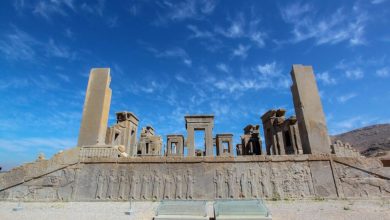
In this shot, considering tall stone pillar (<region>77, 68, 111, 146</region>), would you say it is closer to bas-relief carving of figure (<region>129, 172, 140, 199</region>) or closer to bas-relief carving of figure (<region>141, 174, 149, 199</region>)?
bas-relief carving of figure (<region>129, 172, 140, 199</region>)

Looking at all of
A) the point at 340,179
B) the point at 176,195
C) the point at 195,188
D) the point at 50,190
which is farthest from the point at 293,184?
the point at 50,190

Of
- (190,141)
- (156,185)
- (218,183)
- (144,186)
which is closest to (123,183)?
(144,186)

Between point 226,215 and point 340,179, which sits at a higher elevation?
point 340,179

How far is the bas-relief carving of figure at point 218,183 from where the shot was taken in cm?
1044

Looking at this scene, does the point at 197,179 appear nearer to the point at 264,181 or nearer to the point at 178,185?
the point at 178,185

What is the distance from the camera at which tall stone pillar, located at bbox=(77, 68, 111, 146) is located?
43.5 feet

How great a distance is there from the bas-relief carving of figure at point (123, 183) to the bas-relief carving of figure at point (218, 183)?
4.25 meters

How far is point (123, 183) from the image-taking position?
1077cm

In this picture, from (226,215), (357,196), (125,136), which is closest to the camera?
(226,215)

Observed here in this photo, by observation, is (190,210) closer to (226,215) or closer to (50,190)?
(226,215)

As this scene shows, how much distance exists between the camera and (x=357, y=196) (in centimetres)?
1025

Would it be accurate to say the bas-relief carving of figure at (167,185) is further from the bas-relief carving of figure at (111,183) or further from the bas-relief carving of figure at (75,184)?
the bas-relief carving of figure at (75,184)

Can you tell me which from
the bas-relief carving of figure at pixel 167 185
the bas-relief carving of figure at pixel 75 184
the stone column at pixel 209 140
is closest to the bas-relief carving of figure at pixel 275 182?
the bas-relief carving of figure at pixel 167 185

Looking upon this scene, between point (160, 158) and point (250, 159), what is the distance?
4.42 m
